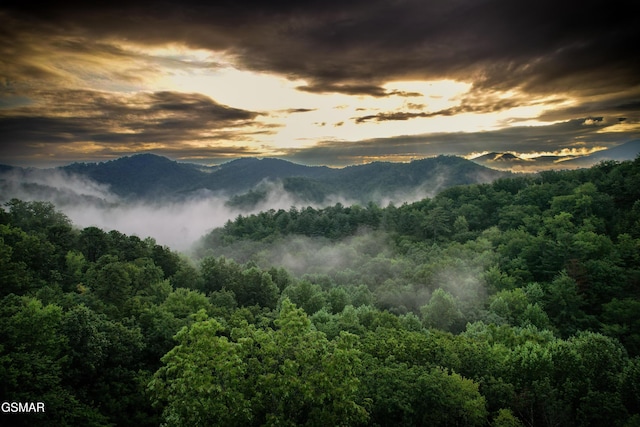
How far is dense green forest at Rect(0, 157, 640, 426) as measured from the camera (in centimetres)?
1816

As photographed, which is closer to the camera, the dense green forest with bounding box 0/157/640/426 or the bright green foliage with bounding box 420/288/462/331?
the dense green forest with bounding box 0/157/640/426

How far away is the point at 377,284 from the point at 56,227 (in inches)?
2348

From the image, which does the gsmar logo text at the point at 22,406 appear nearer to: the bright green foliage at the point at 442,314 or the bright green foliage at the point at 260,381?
the bright green foliage at the point at 260,381

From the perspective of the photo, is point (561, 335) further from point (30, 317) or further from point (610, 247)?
point (30, 317)

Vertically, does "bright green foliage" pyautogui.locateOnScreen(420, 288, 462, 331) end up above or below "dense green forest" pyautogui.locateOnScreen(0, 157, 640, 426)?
below

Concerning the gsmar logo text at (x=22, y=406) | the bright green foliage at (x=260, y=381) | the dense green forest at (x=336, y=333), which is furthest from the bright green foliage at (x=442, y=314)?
the gsmar logo text at (x=22, y=406)

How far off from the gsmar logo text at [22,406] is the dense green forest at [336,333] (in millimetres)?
405

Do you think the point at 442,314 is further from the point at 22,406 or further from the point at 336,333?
the point at 22,406

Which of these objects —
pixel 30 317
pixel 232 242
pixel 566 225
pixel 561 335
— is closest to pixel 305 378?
pixel 30 317

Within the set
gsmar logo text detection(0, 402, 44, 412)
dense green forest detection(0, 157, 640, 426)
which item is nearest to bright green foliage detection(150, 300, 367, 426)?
dense green forest detection(0, 157, 640, 426)

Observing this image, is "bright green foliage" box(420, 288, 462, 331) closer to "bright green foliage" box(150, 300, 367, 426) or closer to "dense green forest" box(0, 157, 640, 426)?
"dense green forest" box(0, 157, 640, 426)

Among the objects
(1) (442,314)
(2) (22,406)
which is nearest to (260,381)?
(2) (22,406)

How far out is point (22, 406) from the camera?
1786cm

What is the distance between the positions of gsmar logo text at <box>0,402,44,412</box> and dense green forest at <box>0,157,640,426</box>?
0.41 m
